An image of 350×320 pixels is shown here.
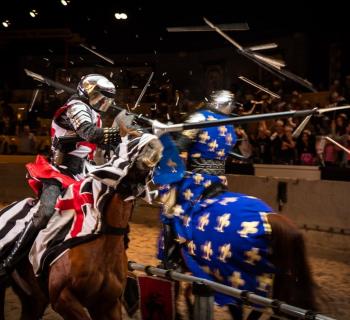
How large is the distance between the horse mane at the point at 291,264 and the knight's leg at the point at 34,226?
172 centimetres

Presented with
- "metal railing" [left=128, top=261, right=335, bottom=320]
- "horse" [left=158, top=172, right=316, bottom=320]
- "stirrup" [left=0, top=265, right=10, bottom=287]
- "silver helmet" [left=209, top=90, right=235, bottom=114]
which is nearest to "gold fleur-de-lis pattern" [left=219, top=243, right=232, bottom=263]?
"horse" [left=158, top=172, right=316, bottom=320]

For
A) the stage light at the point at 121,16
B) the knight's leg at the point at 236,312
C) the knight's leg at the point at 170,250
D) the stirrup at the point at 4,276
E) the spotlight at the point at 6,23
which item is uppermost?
the spotlight at the point at 6,23

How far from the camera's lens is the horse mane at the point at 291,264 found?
4.68 metres

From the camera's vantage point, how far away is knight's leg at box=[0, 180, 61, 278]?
471 cm

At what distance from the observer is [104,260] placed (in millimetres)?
4121

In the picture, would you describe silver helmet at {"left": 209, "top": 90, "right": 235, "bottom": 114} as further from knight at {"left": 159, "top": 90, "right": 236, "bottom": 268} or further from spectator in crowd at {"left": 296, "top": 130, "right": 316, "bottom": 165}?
spectator in crowd at {"left": 296, "top": 130, "right": 316, "bottom": 165}

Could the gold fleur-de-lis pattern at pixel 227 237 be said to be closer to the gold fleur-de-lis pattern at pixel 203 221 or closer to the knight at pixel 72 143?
the gold fleur-de-lis pattern at pixel 203 221

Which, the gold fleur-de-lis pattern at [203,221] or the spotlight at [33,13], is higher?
the spotlight at [33,13]

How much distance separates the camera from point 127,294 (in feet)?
18.1

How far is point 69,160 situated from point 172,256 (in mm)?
1394

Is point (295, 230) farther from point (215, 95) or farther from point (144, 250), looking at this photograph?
point (144, 250)

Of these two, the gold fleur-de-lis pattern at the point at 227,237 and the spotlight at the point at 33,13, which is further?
the spotlight at the point at 33,13

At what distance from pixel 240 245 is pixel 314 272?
381cm

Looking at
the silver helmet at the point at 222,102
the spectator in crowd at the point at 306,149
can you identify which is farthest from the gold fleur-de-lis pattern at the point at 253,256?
the spectator in crowd at the point at 306,149
